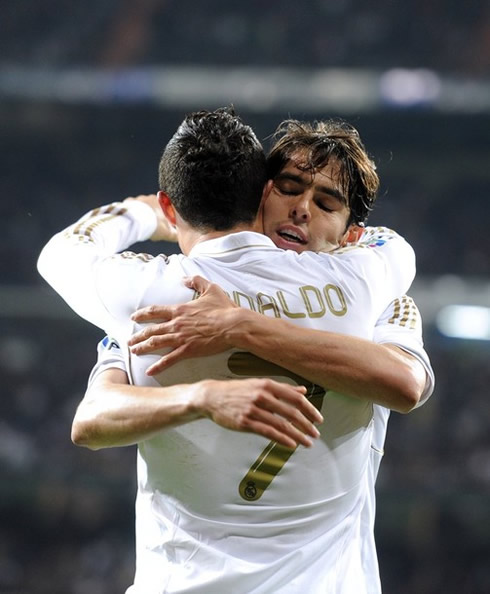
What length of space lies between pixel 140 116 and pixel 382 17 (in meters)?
4.46

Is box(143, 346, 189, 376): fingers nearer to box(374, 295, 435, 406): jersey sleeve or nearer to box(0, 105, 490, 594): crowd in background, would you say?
box(374, 295, 435, 406): jersey sleeve

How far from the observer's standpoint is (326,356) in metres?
2.35

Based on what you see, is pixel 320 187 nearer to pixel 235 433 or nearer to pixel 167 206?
pixel 167 206

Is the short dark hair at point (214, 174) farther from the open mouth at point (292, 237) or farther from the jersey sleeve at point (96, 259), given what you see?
the open mouth at point (292, 237)

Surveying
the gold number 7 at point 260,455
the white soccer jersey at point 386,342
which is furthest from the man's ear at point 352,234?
the gold number 7 at point 260,455

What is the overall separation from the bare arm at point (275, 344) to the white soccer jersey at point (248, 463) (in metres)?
0.05

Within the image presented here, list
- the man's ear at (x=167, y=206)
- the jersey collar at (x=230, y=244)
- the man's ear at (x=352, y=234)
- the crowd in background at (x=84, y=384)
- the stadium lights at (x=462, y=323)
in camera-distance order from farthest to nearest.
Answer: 1. the stadium lights at (x=462, y=323)
2. the crowd in background at (x=84, y=384)
3. the man's ear at (x=352, y=234)
4. the man's ear at (x=167, y=206)
5. the jersey collar at (x=230, y=244)

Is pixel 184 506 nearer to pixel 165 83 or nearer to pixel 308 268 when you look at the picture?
pixel 308 268

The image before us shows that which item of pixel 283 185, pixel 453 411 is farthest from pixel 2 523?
pixel 283 185

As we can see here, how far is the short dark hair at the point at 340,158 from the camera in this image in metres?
2.98

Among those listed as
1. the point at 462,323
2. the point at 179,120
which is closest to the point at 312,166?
the point at 462,323

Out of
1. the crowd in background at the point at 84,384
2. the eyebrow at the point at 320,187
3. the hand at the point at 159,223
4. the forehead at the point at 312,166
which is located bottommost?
the crowd in background at the point at 84,384

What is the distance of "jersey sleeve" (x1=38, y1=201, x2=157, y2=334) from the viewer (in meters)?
2.51

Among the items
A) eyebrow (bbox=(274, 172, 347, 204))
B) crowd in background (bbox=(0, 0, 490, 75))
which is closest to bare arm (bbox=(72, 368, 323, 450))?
eyebrow (bbox=(274, 172, 347, 204))
